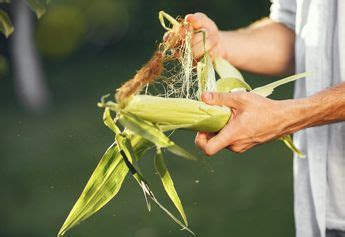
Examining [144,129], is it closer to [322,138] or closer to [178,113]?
[178,113]

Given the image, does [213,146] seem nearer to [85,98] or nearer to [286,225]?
[286,225]

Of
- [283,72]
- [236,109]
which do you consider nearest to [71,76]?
[283,72]

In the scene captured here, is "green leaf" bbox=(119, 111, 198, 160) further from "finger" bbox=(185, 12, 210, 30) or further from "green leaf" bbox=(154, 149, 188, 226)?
"finger" bbox=(185, 12, 210, 30)

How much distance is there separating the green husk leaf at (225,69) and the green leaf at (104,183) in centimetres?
40

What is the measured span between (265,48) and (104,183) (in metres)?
0.79

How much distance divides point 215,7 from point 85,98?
376cm

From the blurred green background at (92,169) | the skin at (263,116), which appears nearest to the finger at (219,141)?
the skin at (263,116)

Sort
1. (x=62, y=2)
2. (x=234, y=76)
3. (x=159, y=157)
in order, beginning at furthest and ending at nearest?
(x=62, y=2)
(x=234, y=76)
(x=159, y=157)

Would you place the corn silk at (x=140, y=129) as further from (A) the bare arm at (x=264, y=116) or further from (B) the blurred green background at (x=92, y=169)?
(B) the blurred green background at (x=92, y=169)

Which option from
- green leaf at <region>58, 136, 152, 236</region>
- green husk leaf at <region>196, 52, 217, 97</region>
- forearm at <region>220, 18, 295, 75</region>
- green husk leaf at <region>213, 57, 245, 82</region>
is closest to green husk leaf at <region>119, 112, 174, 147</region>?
green leaf at <region>58, 136, 152, 236</region>

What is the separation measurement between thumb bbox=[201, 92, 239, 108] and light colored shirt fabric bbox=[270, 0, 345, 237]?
32cm

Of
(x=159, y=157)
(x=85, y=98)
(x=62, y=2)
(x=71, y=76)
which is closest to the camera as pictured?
(x=159, y=157)

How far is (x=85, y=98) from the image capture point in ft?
23.7

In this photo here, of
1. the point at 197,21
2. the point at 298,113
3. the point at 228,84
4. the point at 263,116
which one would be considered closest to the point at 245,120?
the point at 263,116
